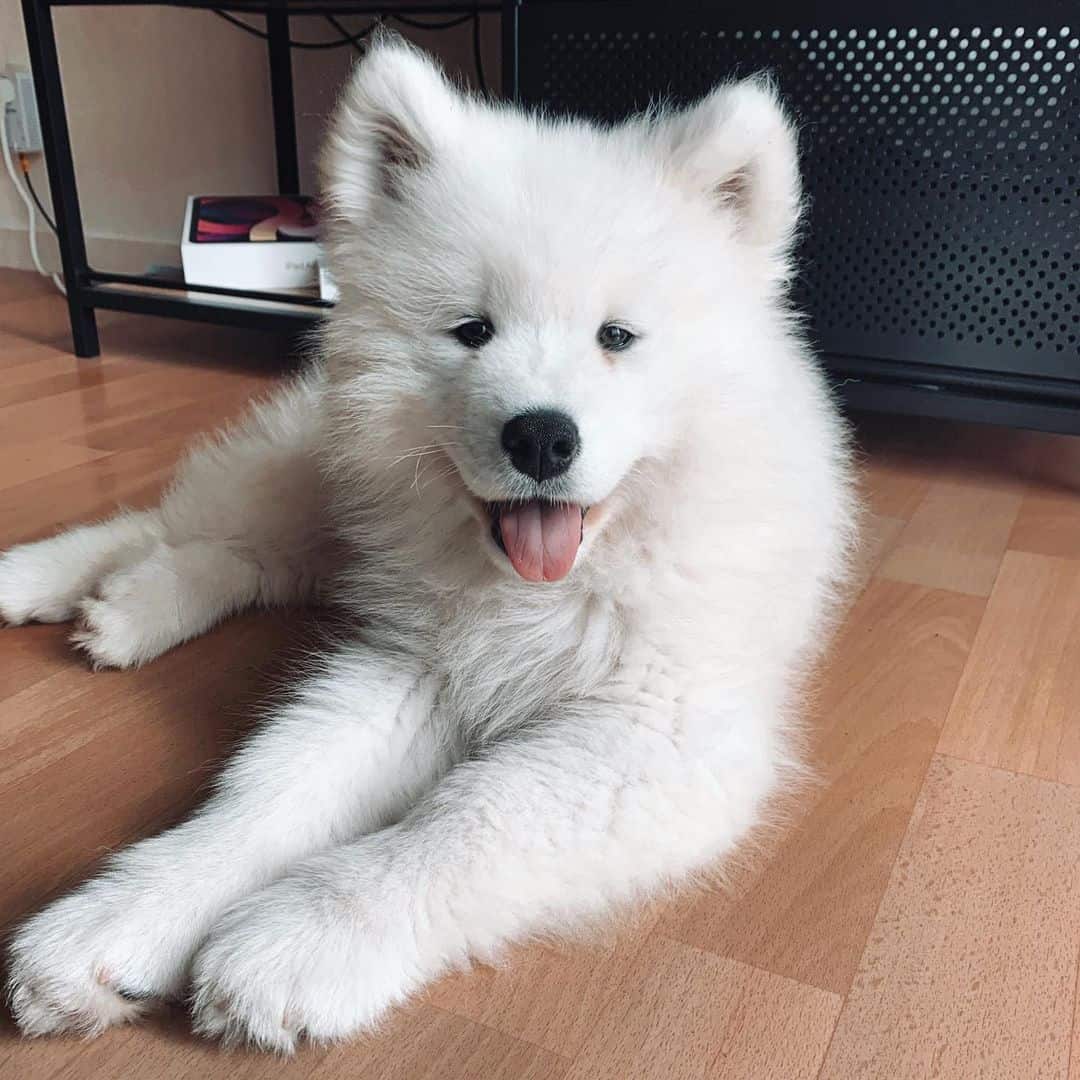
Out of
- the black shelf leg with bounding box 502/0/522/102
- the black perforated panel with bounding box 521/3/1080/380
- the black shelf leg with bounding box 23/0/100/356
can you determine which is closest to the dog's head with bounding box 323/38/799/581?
the black perforated panel with bounding box 521/3/1080/380

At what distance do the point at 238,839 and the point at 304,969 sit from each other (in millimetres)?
220

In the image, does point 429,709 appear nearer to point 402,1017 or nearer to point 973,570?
point 402,1017

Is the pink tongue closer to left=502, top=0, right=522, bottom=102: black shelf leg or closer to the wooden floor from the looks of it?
the wooden floor

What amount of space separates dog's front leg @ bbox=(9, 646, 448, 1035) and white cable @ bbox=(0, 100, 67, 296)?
3.51 meters

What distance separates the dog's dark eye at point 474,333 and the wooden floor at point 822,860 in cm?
64

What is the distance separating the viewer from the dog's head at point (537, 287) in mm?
1167

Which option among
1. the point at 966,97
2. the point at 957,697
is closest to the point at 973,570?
the point at 957,697


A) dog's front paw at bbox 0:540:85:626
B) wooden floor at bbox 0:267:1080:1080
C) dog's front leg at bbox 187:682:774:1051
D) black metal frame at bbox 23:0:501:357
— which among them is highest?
black metal frame at bbox 23:0:501:357

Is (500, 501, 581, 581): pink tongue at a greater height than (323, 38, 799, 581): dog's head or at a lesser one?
lesser

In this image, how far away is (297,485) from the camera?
70.3 inches

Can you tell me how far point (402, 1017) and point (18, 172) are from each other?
14.6 feet

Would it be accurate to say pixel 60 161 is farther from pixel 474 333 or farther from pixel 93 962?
pixel 93 962

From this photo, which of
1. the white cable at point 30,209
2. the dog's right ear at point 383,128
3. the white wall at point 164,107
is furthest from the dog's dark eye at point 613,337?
the white cable at point 30,209

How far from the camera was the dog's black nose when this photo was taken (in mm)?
1118
